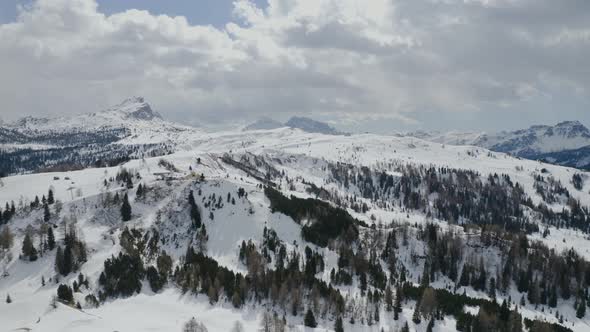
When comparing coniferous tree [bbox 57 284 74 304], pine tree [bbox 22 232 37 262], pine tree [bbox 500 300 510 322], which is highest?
pine tree [bbox 22 232 37 262]

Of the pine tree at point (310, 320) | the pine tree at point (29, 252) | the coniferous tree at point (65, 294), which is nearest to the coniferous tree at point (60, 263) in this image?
the pine tree at point (29, 252)

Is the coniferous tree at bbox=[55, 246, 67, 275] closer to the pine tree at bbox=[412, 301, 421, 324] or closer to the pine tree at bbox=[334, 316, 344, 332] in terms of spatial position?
the pine tree at bbox=[334, 316, 344, 332]

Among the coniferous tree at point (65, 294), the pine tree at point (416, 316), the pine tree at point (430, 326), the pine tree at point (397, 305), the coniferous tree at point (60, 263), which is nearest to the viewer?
the coniferous tree at point (65, 294)

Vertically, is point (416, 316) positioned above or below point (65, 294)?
below

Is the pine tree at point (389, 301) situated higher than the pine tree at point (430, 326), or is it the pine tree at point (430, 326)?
the pine tree at point (389, 301)

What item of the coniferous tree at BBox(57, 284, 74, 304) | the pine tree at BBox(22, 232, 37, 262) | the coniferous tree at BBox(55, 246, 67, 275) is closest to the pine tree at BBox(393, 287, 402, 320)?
the coniferous tree at BBox(57, 284, 74, 304)

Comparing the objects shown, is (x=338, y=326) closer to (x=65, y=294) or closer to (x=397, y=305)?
(x=397, y=305)

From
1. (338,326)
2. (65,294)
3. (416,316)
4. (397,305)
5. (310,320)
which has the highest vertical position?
(65,294)

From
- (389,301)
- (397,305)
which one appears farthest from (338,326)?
(397,305)

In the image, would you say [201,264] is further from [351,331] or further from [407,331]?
[407,331]

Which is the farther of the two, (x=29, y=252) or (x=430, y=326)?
(x=29, y=252)

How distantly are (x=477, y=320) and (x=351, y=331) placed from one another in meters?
52.2

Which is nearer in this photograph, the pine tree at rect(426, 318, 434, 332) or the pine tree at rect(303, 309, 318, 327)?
the pine tree at rect(303, 309, 318, 327)

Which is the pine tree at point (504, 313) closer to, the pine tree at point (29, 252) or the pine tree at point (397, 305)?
the pine tree at point (397, 305)
